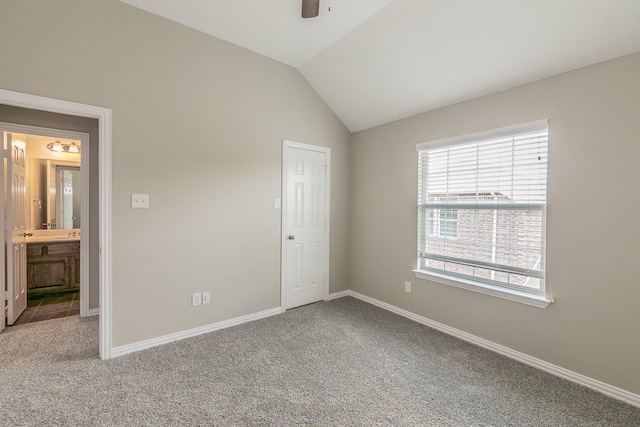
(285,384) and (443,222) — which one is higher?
(443,222)

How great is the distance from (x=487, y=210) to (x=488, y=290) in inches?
29.6

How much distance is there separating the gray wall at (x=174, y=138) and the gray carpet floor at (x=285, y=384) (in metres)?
0.47

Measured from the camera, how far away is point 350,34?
8.89 ft

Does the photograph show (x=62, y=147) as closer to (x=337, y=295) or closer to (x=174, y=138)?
(x=174, y=138)

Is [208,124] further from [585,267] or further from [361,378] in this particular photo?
[585,267]

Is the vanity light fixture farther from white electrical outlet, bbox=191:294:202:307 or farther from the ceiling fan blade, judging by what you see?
the ceiling fan blade

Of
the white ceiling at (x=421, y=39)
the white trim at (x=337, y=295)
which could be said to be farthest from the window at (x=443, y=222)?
the white trim at (x=337, y=295)

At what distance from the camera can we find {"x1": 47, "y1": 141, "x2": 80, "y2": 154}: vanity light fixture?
4250mm

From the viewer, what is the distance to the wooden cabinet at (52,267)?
3.93 metres

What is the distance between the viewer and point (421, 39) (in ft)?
8.02

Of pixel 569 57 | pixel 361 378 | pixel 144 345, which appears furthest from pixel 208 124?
pixel 569 57

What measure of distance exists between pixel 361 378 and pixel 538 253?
5.91ft

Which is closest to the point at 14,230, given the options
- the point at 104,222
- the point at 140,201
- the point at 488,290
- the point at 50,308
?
the point at 50,308

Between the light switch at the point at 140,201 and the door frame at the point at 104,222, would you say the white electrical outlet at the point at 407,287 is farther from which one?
the door frame at the point at 104,222
